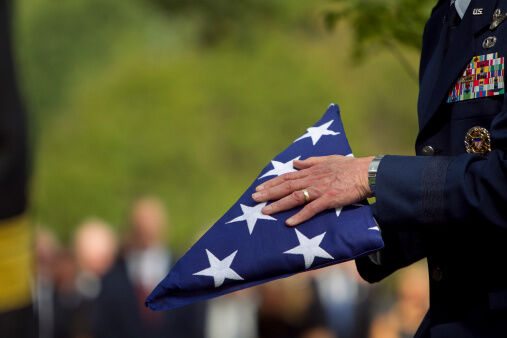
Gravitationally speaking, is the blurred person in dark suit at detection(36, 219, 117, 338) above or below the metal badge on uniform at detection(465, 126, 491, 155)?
below

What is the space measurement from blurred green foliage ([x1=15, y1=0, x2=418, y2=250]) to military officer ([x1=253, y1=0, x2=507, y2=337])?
31.8ft

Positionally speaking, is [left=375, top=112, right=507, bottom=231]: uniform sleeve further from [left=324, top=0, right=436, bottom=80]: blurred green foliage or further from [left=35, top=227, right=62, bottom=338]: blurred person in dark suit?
[left=35, top=227, right=62, bottom=338]: blurred person in dark suit

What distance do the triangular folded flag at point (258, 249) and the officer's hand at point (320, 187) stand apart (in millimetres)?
23

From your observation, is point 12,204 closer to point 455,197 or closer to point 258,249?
point 258,249

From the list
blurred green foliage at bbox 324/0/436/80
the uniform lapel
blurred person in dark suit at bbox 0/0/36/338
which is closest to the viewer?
the uniform lapel

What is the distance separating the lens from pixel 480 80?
2039 mm

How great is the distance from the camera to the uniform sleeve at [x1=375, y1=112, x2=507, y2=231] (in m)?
1.83

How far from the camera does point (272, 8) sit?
40.7 ft

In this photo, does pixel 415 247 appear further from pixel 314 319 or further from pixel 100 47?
pixel 100 47

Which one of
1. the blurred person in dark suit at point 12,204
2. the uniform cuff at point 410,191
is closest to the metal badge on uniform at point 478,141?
the uniform cuff at point 410,191

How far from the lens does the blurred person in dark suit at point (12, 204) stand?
2553mm

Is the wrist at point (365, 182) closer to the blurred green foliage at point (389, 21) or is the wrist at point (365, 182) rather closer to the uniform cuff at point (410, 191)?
the uniform cuff at point (410, 191)

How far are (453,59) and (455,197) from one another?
433mm

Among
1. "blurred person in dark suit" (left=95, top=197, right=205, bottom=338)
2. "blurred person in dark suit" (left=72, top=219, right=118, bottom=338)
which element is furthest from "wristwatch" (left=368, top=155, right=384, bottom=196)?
"blurred person in dark suit" (left=72, top=219, right=118, bottom=338)
